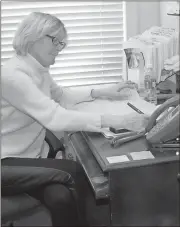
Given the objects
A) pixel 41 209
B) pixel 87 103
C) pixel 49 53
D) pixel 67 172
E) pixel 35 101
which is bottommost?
pixel 41 209

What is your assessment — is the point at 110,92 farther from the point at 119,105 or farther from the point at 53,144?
the point at 53,144

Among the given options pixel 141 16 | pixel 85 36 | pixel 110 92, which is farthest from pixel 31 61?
pixel 141 16

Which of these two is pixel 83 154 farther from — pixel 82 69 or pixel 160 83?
pixel 82 69

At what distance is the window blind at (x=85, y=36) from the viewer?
218 cm

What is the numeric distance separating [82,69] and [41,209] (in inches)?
40.2

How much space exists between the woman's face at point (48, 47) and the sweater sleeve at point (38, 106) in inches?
5.4

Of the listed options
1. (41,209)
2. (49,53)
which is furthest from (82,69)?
(41,209)

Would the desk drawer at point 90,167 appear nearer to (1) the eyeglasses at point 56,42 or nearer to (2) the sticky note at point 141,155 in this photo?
(2) the sticky note at point 141,155

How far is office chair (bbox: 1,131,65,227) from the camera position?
1.38m

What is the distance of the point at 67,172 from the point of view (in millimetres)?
1423

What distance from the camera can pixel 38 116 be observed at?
143cm

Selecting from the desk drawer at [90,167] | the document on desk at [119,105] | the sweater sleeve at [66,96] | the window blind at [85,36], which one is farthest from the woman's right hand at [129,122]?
the window blind at [85,36]

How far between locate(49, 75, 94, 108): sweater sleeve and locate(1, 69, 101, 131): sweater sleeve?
43 centimetres

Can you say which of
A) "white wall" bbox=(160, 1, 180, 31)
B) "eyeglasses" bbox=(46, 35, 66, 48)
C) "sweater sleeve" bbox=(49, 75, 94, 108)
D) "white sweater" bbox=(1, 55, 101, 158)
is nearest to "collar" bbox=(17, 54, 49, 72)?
"white sweater" bbox=(1, 55, 101, 158)
